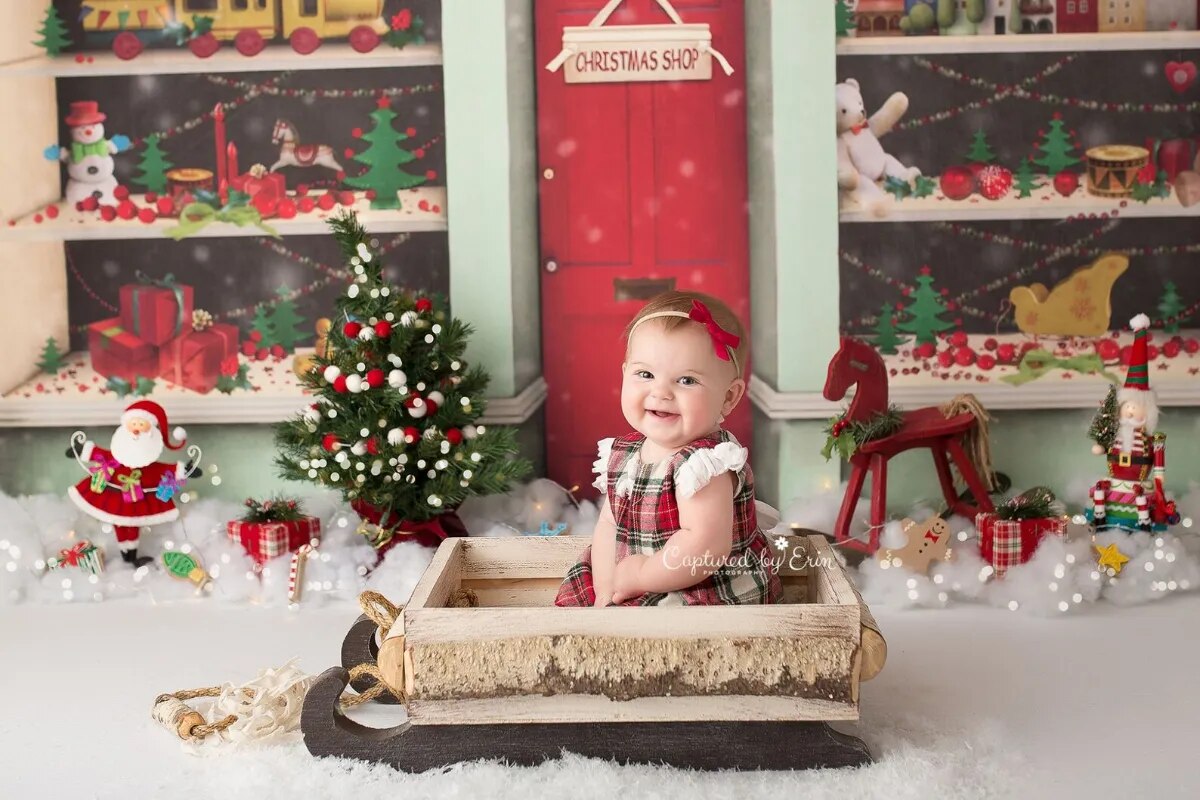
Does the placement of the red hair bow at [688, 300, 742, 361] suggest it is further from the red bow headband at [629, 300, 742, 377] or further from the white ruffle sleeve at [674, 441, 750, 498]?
the white ruffle sleeve at [674, 441, 750, 498]

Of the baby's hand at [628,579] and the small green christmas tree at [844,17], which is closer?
the baby's hand at [628,579]

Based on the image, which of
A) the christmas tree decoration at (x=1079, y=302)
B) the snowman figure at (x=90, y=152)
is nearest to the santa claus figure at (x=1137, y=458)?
the christmas tree decoration at (x=1079, y=302)

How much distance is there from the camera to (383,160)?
3.76 meters

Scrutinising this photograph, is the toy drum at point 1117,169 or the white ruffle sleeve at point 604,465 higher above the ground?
the toy drum at point 1117,169

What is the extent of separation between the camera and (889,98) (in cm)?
367

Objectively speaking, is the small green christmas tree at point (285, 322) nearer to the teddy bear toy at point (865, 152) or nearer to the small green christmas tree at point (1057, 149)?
the teddy bear toy at point (865, 152)

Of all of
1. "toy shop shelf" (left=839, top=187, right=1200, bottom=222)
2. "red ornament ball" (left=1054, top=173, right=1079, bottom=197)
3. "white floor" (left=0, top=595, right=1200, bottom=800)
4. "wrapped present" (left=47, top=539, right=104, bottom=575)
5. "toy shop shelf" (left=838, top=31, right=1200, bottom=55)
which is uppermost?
"toy shop shelf" (left=838, top=31, right=1200, bottom=55)

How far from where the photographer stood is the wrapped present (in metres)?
3.31

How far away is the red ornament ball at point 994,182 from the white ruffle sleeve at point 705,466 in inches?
75.0

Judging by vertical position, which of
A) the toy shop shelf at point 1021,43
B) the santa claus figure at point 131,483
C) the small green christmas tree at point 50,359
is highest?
the toy shop shelf at point 1021,43

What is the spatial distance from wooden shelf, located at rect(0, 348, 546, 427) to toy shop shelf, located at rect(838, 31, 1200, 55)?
1.48 metres

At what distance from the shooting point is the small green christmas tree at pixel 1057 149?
3.66 metres

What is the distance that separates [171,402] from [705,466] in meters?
2.24

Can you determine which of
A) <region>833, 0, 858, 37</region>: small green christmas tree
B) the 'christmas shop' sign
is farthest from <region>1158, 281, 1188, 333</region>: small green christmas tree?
the 'christmas shop' sign
